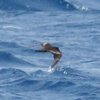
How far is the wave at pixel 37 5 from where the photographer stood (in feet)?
74.3

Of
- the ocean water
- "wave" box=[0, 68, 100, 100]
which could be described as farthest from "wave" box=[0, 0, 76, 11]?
"wave" box=[0, 68, 100, 100]

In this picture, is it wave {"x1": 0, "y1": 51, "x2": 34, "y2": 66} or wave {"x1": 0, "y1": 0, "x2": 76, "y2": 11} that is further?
wave {"x1": 0, "y1": 0, "x2": 76, "y2": 11}

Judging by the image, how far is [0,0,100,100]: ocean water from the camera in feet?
50.1

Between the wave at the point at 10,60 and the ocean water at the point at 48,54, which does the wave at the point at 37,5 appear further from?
the wave at the point at 10,60

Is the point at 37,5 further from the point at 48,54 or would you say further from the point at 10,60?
the point at 10,60

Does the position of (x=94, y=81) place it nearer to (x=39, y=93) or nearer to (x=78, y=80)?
(x=78, y=80)

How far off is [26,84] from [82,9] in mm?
7705

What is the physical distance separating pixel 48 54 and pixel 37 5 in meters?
5.19

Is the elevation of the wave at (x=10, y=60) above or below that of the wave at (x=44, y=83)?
above

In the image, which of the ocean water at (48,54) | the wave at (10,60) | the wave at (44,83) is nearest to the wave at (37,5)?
the ocean water at (48,54)

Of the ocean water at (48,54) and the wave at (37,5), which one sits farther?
the wave at (37,5)

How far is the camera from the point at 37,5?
2295 centimetres

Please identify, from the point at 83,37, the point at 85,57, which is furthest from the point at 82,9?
the point at 85,57

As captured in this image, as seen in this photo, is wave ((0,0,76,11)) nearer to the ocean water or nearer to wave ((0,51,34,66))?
the ocean water
